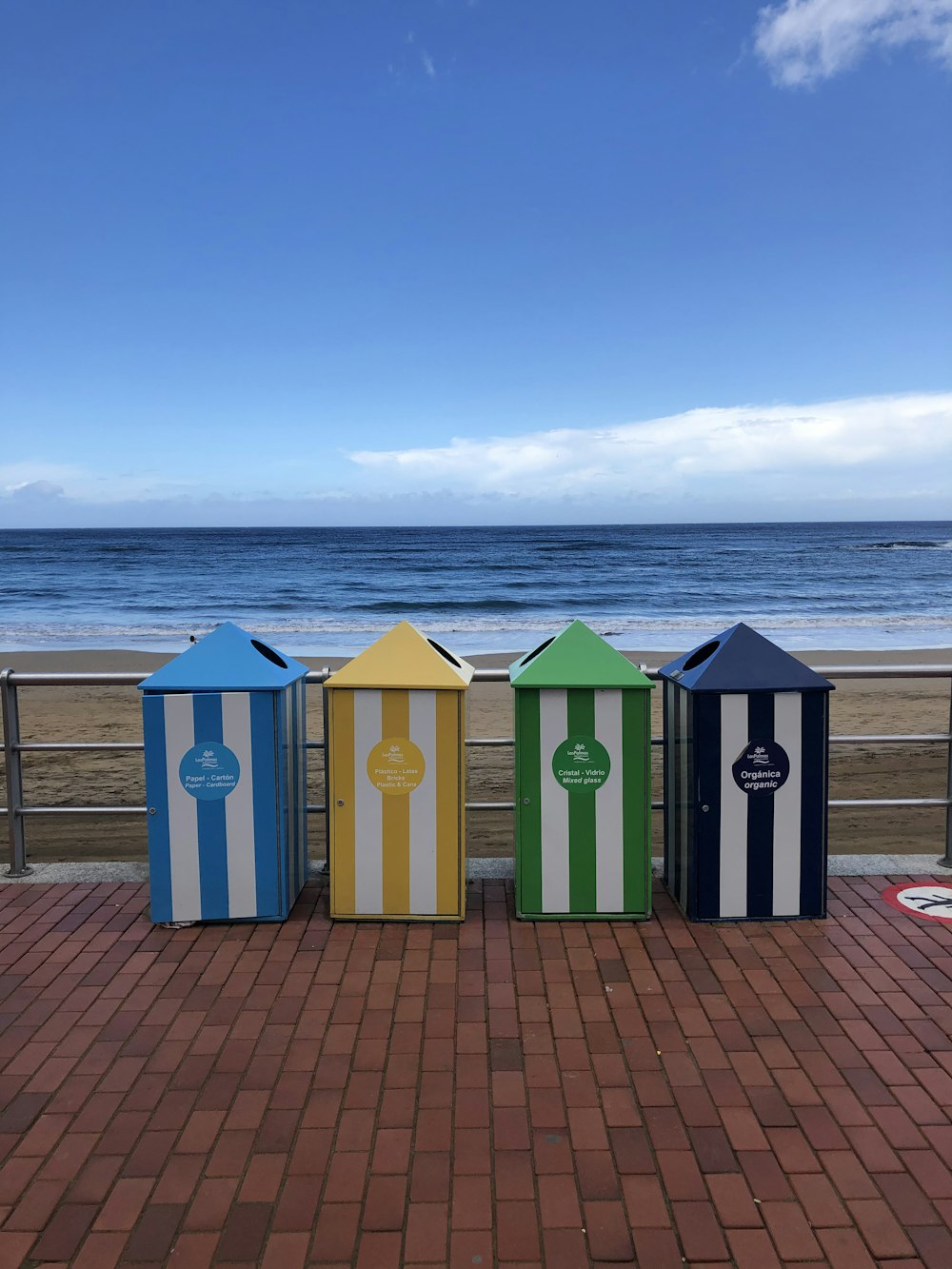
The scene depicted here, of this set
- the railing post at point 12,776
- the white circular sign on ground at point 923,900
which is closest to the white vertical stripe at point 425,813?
the railing post at point 12,776

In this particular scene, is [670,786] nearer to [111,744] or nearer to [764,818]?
[764,818]

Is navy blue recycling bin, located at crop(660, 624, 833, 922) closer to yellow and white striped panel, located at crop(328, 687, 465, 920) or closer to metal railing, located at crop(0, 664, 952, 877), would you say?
metal railing, located at crop(0, 664, 952, 877)

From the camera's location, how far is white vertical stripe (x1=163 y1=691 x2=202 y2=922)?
13.5ft

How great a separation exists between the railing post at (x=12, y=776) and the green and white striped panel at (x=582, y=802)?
266 centimetres

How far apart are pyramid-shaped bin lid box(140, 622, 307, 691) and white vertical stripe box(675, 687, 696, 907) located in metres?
1.91

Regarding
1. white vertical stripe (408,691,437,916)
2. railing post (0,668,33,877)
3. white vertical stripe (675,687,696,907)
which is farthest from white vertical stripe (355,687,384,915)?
railing post (0,668,33,877)

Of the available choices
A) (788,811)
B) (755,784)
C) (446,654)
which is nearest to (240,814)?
(446,654)

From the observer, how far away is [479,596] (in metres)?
32.0

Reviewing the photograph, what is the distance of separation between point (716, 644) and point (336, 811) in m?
2.03

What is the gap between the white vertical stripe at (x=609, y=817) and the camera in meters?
4.15

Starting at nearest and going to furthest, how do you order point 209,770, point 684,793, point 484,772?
point 209,770
point 684,793
point 484,772

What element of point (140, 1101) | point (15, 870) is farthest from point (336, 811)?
point (15, 870)

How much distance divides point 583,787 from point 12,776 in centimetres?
308

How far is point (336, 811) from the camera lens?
4219 mm
